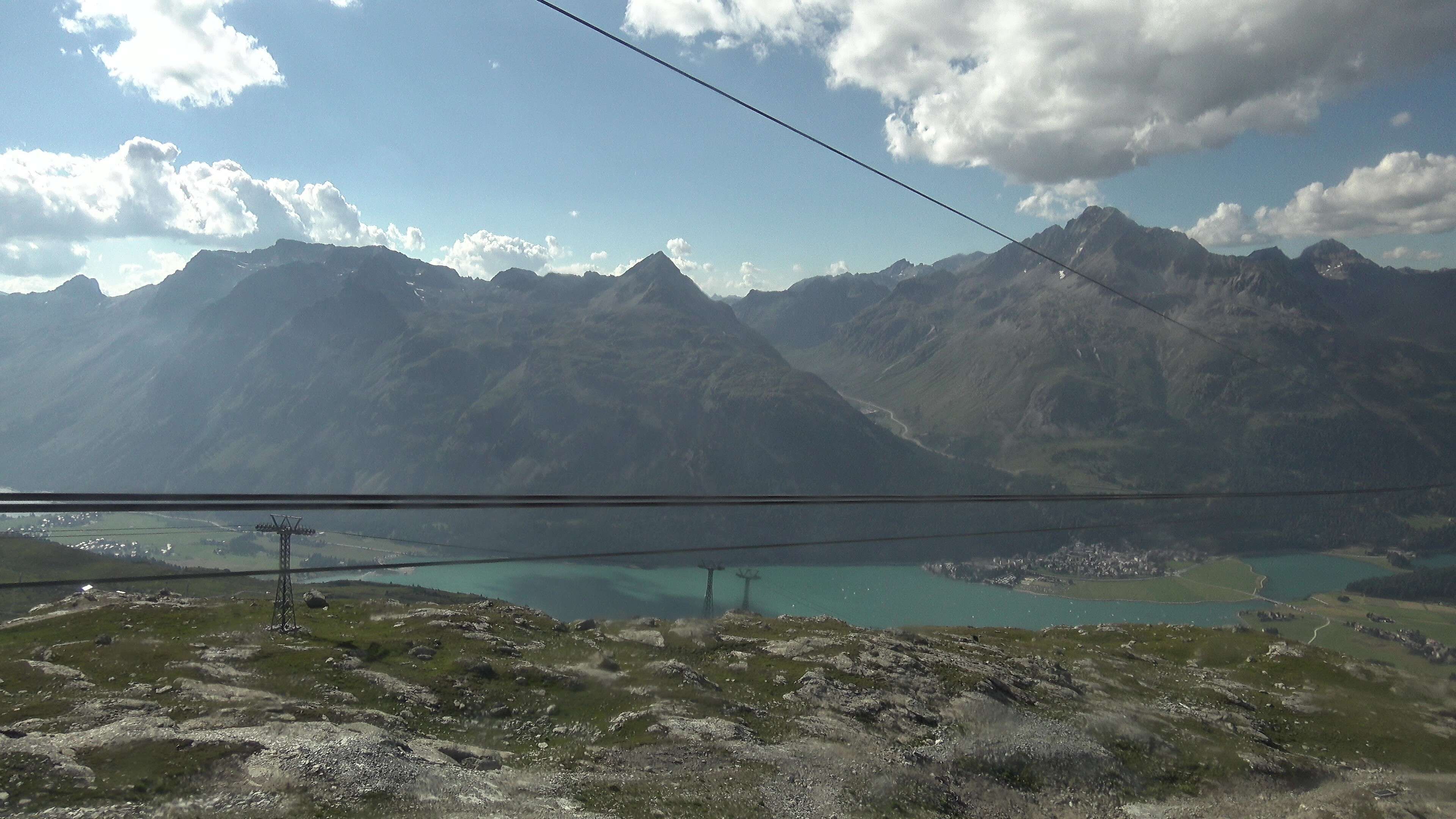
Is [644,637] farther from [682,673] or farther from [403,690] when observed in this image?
[403,690]

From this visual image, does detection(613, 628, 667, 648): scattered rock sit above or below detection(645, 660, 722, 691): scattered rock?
below

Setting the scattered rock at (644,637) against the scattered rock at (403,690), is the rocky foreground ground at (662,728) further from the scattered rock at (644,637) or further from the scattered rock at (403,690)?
the scattered rock at (644,637)

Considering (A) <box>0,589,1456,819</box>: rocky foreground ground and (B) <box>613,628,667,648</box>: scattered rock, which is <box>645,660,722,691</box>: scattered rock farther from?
(B) <box>613,628,667,648</box>: scattered rock

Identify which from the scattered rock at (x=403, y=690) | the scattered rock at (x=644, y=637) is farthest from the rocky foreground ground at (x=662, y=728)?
the scattered rock at (x=644, y=637)

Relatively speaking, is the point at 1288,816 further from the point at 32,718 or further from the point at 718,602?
the point at 718,602

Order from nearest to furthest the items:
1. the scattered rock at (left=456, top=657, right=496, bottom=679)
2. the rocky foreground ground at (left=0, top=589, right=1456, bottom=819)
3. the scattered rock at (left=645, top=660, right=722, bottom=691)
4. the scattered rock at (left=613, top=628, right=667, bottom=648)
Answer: the rocky foreground ground at (left=0, top=589, right=1456, bottom=819) → the scattered rock at (left=456, top=657, right=496, bottom=679) → the scattered rock at (left=645, top=660, right=722, bottom=691) → the scattered rock at (left=613, top=628, right=667, bottom=648)

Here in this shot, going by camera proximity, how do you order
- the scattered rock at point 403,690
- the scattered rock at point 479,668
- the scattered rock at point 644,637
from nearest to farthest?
the scattered rock at point 403,690 → the scattered rock at point 479,668 → the scattered rock at point 644,637

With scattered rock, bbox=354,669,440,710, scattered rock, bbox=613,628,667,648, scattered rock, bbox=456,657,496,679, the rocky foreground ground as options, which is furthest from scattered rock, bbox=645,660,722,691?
scattered rock, bbox=354,669,440,710

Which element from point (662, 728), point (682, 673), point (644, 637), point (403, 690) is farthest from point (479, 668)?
point (644, 637)
